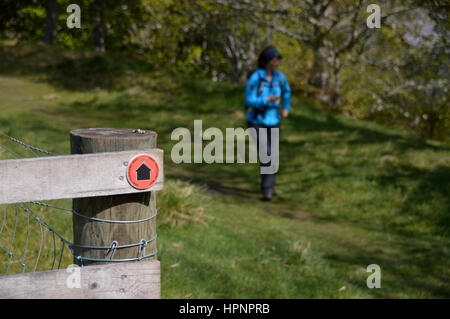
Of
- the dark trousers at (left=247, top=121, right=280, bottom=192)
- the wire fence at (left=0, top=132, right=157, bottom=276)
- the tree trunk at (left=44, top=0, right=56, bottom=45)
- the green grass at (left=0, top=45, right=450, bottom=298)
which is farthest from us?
the tree trunk at (left=44, top=0, right=56, bottom=45)

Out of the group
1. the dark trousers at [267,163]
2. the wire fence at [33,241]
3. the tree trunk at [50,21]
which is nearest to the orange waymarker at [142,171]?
the wire fence at [33,241]

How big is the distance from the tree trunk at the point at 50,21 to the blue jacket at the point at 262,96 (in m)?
18.5

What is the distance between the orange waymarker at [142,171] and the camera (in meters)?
2.48

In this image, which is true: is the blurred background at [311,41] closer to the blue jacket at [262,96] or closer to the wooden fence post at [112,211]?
the blue jacket at [262,96]

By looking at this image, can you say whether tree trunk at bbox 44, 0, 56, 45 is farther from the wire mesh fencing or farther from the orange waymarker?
the orange waymarker

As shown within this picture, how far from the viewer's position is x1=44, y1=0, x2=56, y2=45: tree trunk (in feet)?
79.3

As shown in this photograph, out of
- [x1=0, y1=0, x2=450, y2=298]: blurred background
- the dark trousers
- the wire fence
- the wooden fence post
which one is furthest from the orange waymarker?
the dark trousers

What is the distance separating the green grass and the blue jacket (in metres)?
1.43

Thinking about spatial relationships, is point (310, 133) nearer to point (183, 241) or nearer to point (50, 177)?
point (183, 241)

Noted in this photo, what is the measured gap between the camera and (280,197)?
9555mm

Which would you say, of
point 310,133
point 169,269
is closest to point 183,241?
point 169,269

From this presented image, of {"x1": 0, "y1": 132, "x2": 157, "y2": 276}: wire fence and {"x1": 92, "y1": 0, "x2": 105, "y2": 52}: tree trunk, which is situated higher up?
{"x1": 92, "y1": 0, "x2": 105, "y2": 52}: tree trunk

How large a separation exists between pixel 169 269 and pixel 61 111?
10.8 metres

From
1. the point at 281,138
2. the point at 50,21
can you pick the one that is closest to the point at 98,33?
the point at 50,21
